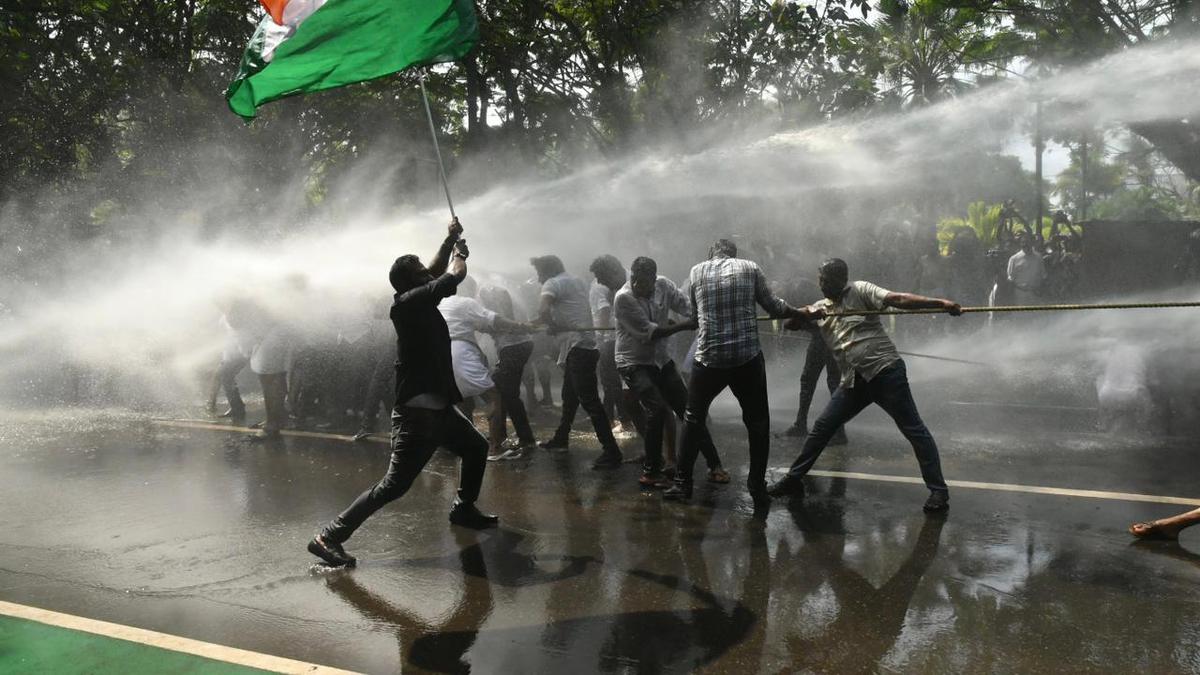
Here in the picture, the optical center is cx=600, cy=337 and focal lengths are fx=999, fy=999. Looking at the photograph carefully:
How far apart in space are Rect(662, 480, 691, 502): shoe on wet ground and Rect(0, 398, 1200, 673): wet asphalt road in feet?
0.28

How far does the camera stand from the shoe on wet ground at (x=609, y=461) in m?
8.20

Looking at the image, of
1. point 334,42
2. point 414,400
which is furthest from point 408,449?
point 334,42

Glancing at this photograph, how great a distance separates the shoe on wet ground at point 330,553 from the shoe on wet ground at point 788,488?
9.38ft

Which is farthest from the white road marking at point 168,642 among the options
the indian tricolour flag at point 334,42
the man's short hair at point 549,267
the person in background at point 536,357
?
the person in background at point 536,357

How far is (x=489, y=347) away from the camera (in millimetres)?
11891

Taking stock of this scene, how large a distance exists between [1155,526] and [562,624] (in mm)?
3341

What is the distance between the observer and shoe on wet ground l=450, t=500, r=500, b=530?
20.7 ft

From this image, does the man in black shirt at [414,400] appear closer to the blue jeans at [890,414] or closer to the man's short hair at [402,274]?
the man's short hair at [402,274]

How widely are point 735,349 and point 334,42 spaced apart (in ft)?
11.0

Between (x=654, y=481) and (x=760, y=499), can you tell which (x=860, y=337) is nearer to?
(x=760, y=499)

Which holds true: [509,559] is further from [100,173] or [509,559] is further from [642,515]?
[100,173]

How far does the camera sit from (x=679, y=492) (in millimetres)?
6855

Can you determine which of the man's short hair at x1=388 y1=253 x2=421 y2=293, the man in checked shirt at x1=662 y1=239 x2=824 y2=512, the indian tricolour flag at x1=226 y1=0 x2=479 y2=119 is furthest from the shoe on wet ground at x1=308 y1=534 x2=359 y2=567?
the indian tricolour flag at x1=226 y1=0 x2=479 y2=119

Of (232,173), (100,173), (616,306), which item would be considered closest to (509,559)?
(616,306)
